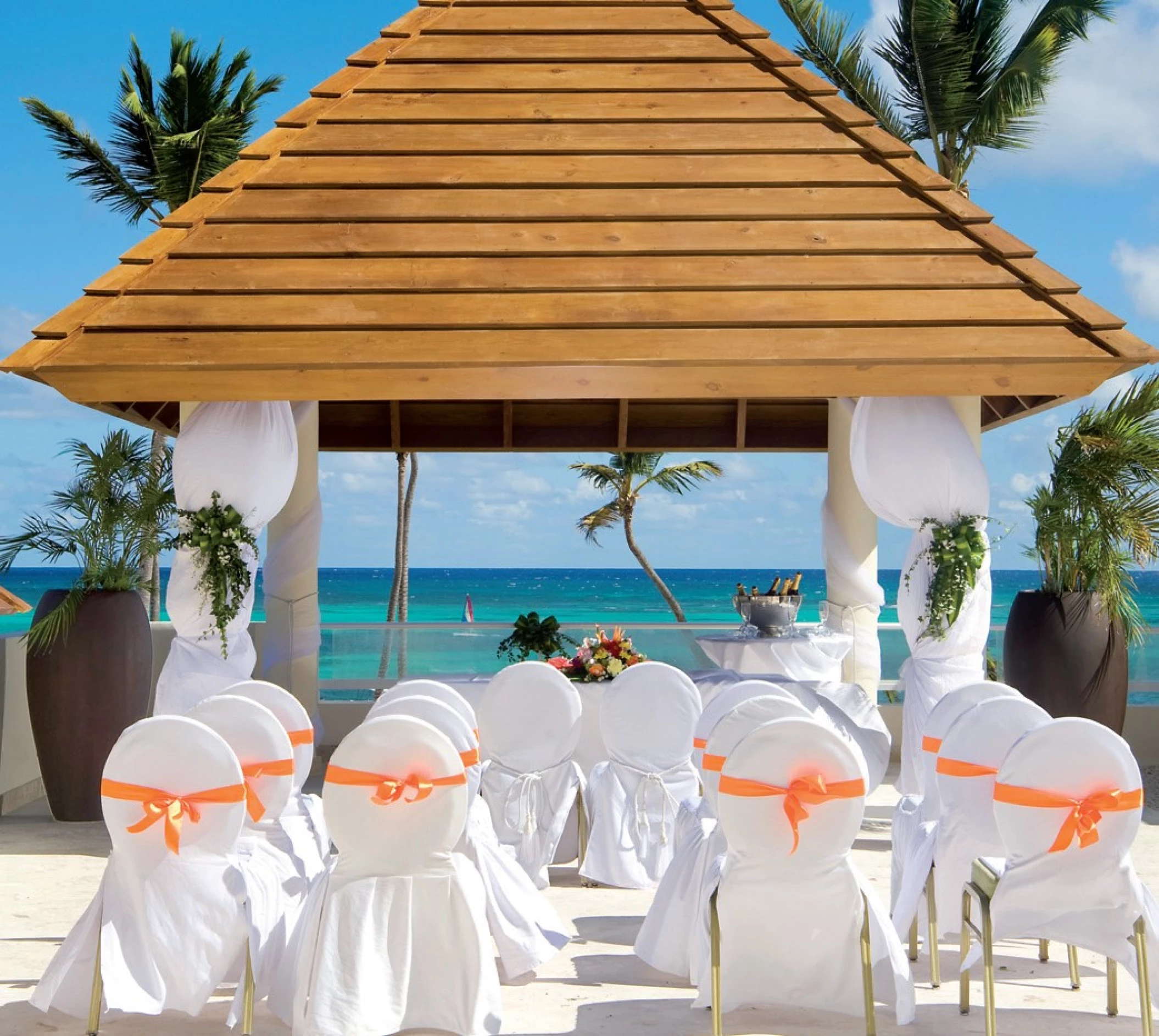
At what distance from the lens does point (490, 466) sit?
4750 cm

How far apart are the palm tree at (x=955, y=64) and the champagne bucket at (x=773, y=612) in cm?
751

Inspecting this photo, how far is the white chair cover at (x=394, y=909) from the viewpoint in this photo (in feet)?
12.5

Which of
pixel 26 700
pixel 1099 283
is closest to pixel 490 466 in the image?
pixel 1099 283

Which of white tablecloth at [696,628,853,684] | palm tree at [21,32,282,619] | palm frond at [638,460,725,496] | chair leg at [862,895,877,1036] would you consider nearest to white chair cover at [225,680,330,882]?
chair leg at [862,895,877,1036]

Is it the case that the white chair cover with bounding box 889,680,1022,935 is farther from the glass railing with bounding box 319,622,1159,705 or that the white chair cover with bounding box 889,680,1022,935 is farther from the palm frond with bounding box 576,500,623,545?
the palm frond with bounding box 576,500,623,545

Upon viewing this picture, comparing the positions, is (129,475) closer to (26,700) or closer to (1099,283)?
(26,700)

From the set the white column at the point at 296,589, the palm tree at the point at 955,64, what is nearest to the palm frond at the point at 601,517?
the palm tree at the point at 955,64

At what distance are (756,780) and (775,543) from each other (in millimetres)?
43776

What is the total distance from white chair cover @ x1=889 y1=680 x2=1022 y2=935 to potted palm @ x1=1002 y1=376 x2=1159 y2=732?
349 cm

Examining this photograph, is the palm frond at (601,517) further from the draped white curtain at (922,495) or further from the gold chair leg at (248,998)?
the gold chair leg at (248,998)

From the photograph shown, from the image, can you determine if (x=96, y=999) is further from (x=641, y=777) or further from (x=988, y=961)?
(x=641, y=777)

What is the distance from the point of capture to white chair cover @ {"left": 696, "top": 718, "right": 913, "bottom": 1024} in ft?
12.5

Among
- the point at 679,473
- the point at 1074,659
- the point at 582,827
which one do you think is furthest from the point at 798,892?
the point at 679,473

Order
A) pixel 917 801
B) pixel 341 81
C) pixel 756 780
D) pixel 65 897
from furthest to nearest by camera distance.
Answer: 1. pixel 341 81
2. pixel 65 897
3. pixel 917 801
4. pixel 756 780
